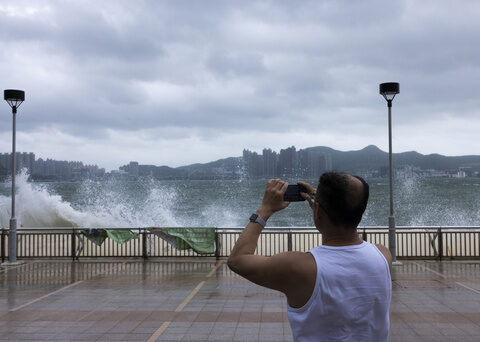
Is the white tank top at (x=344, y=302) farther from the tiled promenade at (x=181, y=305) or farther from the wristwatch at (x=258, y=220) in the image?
the tiled promenade at (x=181, y=305)

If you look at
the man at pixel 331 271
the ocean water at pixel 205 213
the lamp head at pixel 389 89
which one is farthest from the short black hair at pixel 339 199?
the ocean water at pixel 205 213

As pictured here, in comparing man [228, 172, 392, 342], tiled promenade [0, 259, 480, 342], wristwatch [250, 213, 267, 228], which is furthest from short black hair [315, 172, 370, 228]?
tiled promenade [0, 259, 480, 342]

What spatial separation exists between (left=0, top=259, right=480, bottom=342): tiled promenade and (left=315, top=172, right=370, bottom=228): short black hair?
194 inches

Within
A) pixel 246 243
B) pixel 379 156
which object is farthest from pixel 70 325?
pixel 379 156

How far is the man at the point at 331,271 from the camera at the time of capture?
6.60 ft

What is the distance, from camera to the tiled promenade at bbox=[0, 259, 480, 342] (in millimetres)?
6836

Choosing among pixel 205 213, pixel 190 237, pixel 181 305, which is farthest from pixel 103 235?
pixel 205 213

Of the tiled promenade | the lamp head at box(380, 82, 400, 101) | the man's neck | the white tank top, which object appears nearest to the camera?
the white tank top

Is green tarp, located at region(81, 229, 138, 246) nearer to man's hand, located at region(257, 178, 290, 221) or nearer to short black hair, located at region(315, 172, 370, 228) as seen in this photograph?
man's hand, located at region(257, 178, 290, 221)

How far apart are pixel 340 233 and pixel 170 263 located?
12.0m

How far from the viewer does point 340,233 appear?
216cm

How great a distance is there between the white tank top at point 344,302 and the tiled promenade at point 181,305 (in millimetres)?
4814

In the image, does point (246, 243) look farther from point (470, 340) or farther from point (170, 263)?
point (170, 263)

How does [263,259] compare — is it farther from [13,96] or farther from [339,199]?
[13,96]
